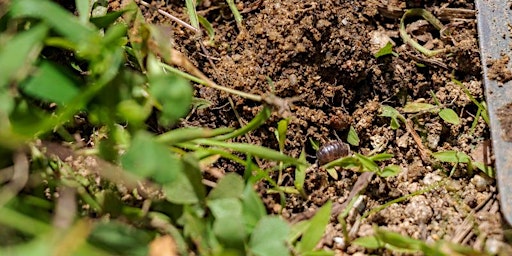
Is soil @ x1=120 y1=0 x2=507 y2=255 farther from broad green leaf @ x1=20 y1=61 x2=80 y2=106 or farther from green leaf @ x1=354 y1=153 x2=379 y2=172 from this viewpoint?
broad green leaf @ x1=20 y1=61 x2=80 y2=106

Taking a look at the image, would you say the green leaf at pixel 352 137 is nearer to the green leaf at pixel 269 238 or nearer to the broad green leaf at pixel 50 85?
the green leaf at pixel 269 238

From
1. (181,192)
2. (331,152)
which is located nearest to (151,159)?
(181,192)

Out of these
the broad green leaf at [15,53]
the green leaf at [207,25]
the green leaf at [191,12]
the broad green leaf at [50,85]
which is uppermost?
the broad green leaf at [15,53]

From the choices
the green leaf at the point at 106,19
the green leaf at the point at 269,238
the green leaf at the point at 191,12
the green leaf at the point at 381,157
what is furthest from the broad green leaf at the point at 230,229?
the green leaf at the point at 191,12

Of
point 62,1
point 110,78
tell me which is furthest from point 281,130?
point 62,1

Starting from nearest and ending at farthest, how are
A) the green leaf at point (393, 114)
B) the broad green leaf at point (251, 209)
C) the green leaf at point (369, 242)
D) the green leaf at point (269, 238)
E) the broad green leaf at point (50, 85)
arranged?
the broad green leaf at point (50, 85), the green leaf at point (269, 238), the broad green leaf at point (251, 209), the green leaf at point (369, 242), the green leaf at point (393, 114)

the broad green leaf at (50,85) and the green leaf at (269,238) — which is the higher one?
the broad green leaf at (50,85)
